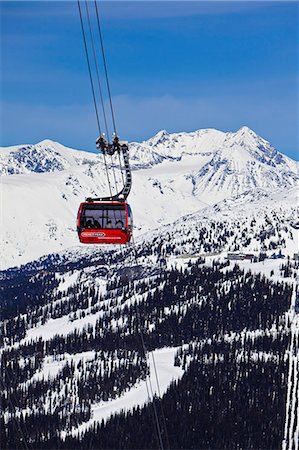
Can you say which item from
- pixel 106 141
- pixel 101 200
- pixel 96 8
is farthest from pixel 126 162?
pixel 96 8

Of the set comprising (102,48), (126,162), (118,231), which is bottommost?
(118,231)

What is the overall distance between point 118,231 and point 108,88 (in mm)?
23306

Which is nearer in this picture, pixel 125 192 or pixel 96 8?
pixel 96 8

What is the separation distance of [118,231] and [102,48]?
2671 centimetres

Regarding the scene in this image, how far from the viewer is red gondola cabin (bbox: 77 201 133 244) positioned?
248 feet

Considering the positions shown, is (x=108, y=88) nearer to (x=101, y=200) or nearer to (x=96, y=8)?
(x=96, y=8)

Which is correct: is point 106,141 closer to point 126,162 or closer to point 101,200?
point 126,162

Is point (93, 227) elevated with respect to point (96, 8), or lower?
lower

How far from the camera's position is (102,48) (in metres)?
51.6

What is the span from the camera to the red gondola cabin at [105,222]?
75500 millimetres

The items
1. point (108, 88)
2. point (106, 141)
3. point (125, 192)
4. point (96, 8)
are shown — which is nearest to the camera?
point (96, 8)

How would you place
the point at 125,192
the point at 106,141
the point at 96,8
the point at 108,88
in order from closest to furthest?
the point at 96,8 < the point at 108,88 < the point at 106,141 < the point at 125,192

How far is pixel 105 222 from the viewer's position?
251 feet

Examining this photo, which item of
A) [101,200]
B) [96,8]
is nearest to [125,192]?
[101,200]
